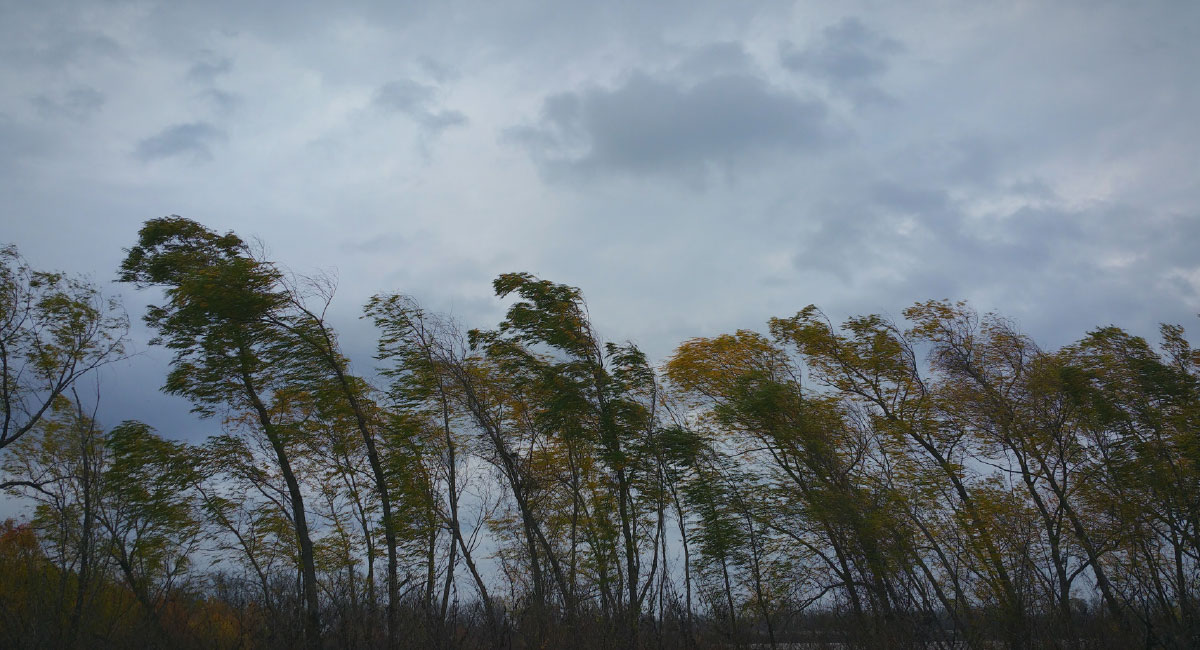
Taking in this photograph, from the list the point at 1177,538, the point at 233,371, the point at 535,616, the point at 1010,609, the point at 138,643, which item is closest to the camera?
the point at 535,616

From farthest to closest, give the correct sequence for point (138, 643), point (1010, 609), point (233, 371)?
point (233, 371)
point (1010, 609)
point (138, 643)

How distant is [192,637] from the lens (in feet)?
49.8

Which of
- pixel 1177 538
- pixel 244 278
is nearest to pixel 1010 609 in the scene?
pixel 1177 538

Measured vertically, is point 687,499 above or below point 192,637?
above

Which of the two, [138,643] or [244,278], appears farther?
[244,278]

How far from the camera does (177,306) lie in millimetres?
23453

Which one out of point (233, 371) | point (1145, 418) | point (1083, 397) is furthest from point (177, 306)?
point (1145, 418)

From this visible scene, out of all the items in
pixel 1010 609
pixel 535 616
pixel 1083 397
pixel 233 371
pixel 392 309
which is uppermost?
pixel 392 309

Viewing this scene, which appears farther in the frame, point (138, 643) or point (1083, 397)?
point (1083, 397)

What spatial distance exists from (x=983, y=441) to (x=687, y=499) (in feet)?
33.6

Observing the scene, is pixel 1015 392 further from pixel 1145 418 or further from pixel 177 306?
pixel 177 306

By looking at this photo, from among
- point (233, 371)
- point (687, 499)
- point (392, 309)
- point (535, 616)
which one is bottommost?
point (535, 616)

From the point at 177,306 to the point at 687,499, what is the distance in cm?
1782

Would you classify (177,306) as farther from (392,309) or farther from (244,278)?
(392,309)
